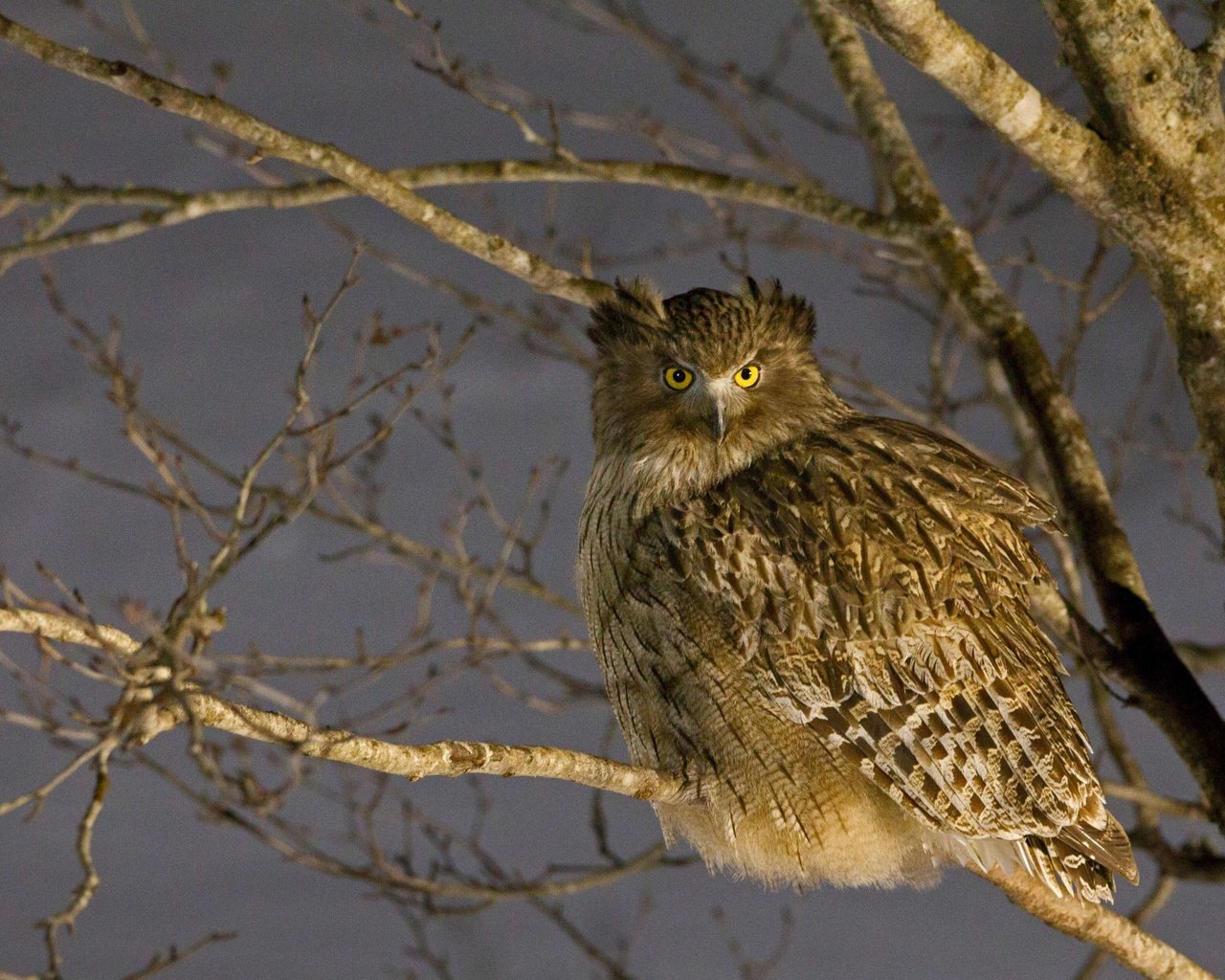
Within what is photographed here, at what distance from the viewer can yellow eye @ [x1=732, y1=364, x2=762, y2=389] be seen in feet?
10.3

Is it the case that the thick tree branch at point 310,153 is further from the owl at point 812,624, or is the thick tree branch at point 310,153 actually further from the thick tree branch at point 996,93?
the thick tree branch at point 996,93

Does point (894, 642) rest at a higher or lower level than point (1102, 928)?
higher

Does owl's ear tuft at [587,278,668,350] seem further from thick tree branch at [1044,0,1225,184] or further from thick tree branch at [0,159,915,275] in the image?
thick tree branch at [1044,0,1225,184]

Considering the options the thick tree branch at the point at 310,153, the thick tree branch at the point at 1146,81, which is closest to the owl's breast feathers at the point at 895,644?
the thick tree branch at the point at 310,153

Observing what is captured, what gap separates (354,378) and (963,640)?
179 centimetres

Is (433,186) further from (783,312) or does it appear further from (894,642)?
(894,642)

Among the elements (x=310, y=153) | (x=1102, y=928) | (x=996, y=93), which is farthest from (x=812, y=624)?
(x=310, y=153)

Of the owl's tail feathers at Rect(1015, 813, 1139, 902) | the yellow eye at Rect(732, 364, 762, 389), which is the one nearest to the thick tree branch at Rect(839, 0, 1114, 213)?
the yellow eye at Rect(732, 364, 762, 389)

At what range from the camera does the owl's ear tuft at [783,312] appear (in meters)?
3.21

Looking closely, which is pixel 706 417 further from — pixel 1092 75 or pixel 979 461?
pixel 1092 75

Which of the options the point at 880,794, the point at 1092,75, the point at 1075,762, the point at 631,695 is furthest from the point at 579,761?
the point at 1092,75

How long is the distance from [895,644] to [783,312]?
31.9 inches

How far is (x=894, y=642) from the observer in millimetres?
2998

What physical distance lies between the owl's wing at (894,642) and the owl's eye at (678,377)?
241 millimetres
